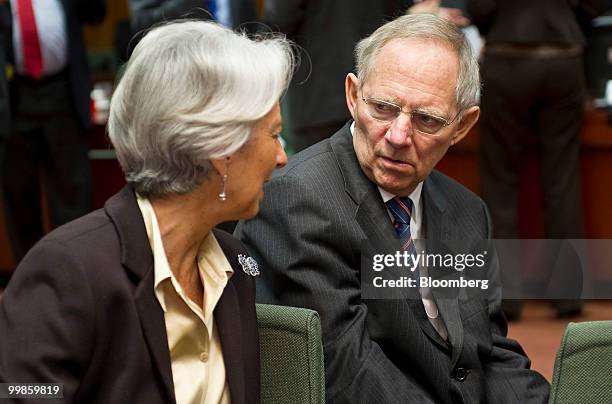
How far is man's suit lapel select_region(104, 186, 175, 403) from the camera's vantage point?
194 centimetres

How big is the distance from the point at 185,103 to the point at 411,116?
75 centimetres

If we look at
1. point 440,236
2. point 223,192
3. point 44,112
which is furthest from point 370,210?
point 44,112

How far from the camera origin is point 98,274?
1.88 metres

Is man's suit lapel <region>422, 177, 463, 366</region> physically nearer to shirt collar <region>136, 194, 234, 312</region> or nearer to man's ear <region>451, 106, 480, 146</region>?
man's ear <region>451, 106, 480, 146</region>

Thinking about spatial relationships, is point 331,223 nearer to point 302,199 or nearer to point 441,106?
point 302,199

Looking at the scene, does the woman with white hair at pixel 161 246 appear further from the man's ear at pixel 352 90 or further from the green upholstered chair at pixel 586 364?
the green upholstered chair at pixel 586 364

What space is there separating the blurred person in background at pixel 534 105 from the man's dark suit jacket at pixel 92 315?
3228 millimetres

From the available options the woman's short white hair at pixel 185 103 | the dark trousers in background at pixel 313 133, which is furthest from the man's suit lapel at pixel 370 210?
the dark trousers in background at pixel 313 133

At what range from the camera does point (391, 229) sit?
2.51 meters

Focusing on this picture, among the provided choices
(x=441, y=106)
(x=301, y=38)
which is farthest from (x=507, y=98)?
(x=441, y=106)

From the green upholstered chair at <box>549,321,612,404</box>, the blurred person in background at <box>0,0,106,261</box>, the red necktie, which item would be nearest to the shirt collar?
the green upholstered chair at <box>549,321,612,404</box>

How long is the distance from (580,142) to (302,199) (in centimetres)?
300

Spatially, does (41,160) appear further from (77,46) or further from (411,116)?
(411,116)

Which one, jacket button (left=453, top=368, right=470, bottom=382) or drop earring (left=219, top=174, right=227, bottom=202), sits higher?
drop earring (left=219, top=174, right=227, bottom=202)
